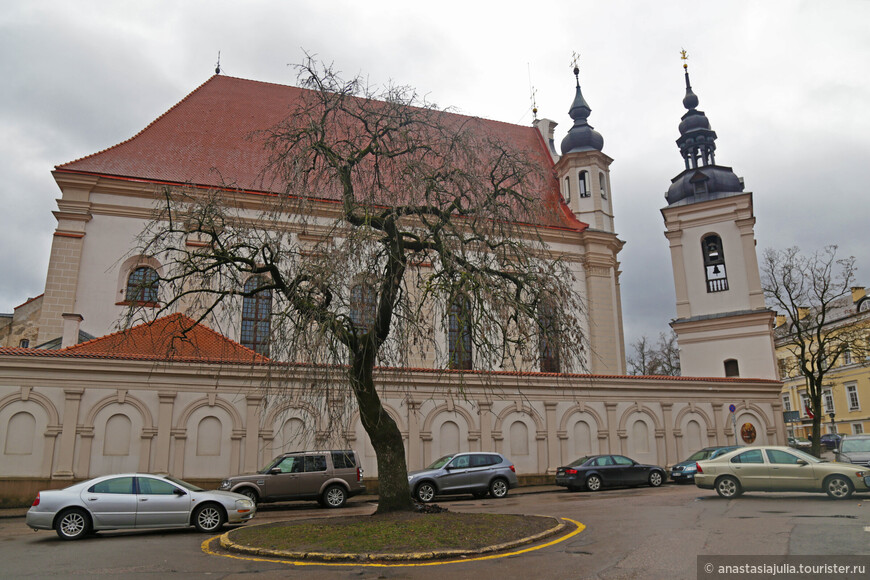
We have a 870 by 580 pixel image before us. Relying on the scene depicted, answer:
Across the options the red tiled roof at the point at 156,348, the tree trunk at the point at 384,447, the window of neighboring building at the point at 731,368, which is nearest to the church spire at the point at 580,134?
the window of neighboring building at the point at 731,368

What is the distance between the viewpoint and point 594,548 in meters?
9.68

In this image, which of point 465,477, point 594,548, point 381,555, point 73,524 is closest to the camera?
point 381,555

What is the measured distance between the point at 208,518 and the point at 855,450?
18.5 meters

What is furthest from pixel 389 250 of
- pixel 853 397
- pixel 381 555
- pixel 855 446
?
pixel 853 397

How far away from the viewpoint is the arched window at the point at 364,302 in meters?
11.2

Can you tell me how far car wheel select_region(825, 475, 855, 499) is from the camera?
14.9 m

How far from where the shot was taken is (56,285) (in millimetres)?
25344

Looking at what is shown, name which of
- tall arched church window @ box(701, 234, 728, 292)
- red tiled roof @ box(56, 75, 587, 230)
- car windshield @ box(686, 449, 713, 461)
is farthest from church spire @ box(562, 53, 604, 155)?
car windshield @ box(686, 449, 713, 461)

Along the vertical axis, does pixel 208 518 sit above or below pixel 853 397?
below

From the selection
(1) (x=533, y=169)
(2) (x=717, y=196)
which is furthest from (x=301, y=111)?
(2) (x=717, y=196)

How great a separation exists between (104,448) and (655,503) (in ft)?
51.7

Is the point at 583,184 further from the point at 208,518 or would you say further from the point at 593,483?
the point at 208,518

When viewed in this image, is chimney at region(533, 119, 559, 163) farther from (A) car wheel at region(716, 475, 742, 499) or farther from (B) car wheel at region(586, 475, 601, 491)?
(A) car wheel at region(716, 475, 742, 499)

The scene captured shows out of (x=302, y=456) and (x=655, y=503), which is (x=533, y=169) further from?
(x=302, y=456)
